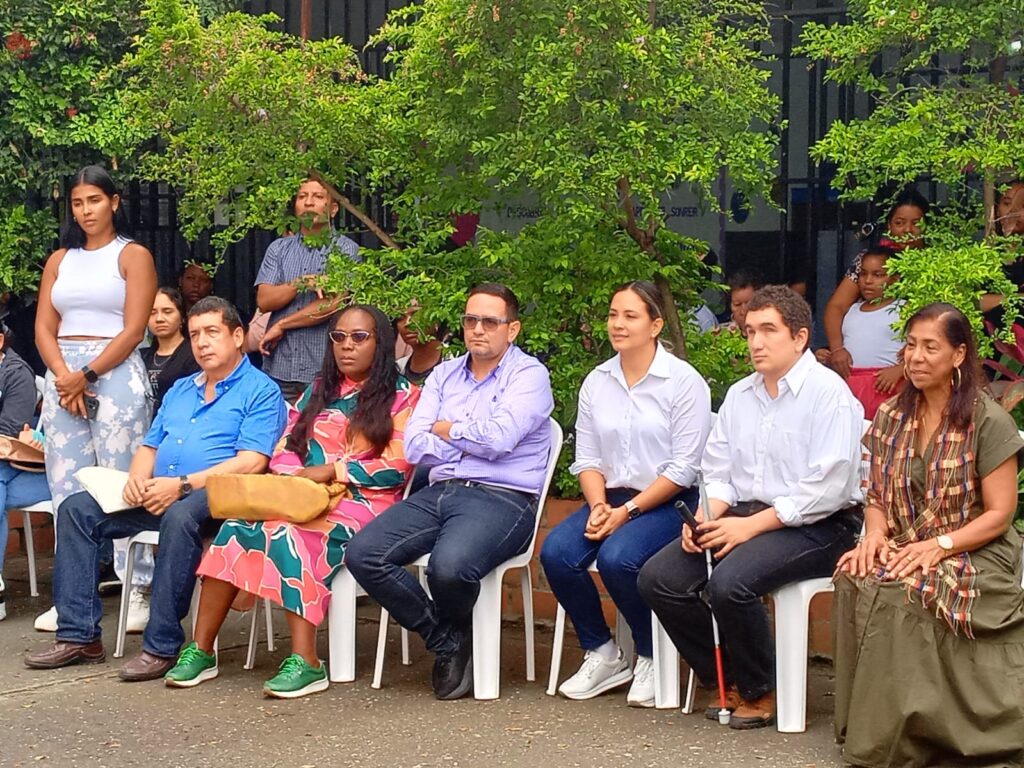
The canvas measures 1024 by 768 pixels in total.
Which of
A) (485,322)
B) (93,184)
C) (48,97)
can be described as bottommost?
(485,322)

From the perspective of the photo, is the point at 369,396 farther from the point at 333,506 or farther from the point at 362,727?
the point at 362,727

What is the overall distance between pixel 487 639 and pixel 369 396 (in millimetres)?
→ 1076

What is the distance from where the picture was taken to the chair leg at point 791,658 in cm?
512

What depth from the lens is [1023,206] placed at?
20.4 feet

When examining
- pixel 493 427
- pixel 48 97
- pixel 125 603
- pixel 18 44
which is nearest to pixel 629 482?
pixel 493 427

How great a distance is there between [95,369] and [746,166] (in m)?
2.89

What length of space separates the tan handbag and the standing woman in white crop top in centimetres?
112

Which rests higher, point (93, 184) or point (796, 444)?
point (93, 184)

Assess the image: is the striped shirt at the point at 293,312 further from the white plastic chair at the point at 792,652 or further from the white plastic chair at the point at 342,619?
the white plastic chair at the point at 792,652

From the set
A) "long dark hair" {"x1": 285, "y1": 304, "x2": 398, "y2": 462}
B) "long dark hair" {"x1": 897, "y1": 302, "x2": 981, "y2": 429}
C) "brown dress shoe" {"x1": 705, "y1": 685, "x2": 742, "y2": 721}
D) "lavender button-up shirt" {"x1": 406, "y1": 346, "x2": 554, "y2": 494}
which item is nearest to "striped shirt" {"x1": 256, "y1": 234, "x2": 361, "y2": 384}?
"long dark hair" {"x1": 285, "y1": 304, "x2": 398, "y2": 462}

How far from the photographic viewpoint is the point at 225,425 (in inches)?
248

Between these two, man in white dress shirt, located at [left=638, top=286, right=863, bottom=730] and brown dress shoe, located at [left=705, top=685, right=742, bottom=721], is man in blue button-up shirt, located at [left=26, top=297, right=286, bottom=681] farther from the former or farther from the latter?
brown dress shoe, located at [left=705, top=685, right=742, bottom=721]

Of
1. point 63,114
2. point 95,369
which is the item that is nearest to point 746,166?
point 95,369

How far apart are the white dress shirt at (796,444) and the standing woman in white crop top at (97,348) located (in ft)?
9.03
